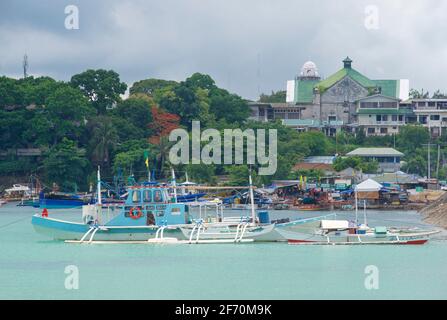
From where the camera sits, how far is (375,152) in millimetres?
92062

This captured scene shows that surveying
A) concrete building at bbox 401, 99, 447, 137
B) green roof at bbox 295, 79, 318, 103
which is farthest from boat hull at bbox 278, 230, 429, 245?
green roof at bbox 295, 79, 318, 103

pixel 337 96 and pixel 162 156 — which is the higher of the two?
pixel 337 96

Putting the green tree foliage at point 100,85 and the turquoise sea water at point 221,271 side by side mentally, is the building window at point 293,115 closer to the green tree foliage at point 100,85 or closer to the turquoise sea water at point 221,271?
the green tree foliage at point 100,85

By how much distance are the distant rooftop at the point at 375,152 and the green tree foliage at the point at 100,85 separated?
18605mm

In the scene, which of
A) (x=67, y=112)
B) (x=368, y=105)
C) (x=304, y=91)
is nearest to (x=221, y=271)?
(x=67, y=112)

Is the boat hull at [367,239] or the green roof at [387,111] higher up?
the green roof at [387,111]

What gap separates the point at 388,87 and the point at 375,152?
19411 millimetres

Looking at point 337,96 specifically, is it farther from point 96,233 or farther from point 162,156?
point 96,233

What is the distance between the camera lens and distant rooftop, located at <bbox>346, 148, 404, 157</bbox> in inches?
3607

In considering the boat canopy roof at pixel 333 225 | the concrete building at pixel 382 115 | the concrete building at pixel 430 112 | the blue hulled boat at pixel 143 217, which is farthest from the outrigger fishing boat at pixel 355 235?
the concrete building at pixel 430 112

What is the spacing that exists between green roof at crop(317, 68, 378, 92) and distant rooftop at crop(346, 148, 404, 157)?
16.0m

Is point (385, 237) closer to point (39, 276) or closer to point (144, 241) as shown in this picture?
point (144, 241)

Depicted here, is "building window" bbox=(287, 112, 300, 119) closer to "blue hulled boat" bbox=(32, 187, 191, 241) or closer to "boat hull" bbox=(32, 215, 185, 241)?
"boat hull" bbox=(32, 215, 185, 241)

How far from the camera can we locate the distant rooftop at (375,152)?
91.6 metres
